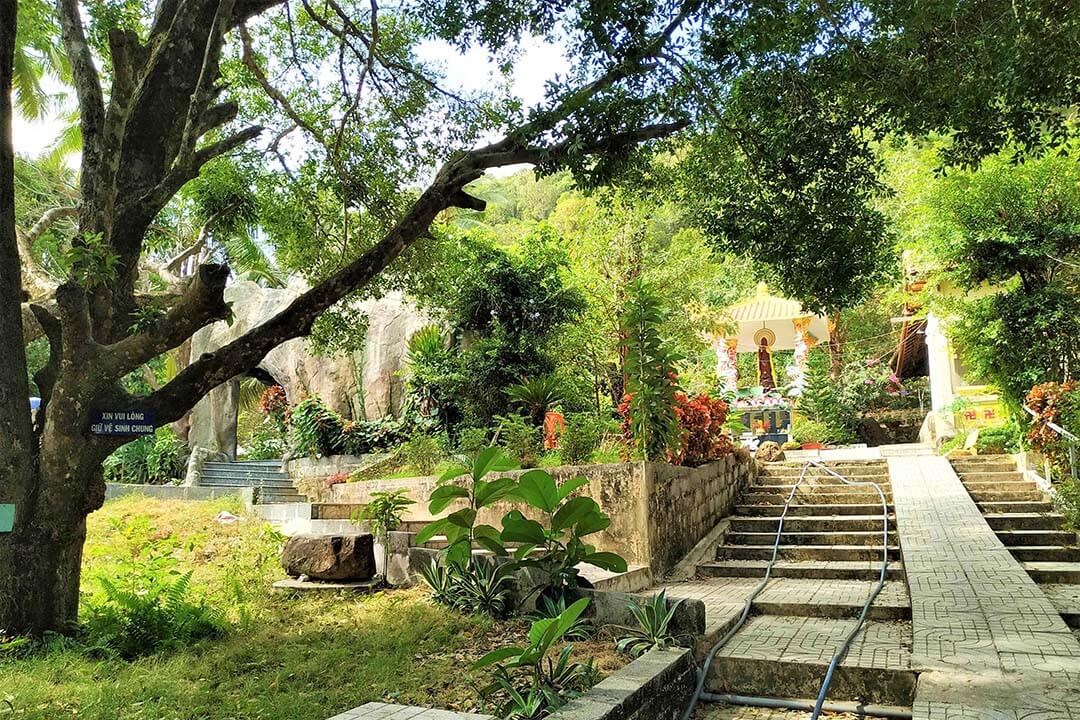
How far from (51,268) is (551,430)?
19641 millimetres

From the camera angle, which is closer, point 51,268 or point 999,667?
point 999,667

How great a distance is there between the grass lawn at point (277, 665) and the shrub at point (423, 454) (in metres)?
3.92

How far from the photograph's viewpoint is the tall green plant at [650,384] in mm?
8062

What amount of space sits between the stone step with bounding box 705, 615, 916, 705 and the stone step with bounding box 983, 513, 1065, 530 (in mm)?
4394

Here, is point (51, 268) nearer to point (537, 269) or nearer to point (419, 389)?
point (419, 389)

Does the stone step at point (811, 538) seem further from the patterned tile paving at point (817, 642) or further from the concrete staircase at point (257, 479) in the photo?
the concrete staircase at point (257, 479)

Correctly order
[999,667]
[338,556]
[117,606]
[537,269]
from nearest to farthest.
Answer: [999,667]
[117,606]
[338,556]
[537,269]

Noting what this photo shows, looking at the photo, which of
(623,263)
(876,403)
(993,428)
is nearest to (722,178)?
(623,263)

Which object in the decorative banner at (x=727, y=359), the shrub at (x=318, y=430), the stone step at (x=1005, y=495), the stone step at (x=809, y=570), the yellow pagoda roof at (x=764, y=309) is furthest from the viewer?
the decorative banner at (x=727, y=359)

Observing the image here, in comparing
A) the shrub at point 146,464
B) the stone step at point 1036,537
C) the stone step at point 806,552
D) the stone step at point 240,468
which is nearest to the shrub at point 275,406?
the stone step at point 240,468

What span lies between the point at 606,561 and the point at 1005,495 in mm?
8190

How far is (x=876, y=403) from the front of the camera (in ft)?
70.8

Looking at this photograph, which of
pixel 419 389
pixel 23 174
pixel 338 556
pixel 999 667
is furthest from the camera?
pixel 23 174

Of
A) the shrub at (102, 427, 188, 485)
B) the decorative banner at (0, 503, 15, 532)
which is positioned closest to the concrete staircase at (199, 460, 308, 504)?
the shrub at (102, 427, 188, 485)
